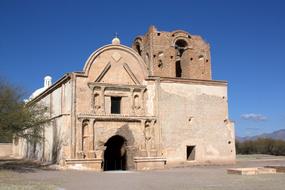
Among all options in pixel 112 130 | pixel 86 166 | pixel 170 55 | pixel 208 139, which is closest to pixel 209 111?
pixel 208 139

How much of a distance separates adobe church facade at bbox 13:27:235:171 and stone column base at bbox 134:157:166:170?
0.06 metres

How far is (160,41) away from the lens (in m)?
27.3

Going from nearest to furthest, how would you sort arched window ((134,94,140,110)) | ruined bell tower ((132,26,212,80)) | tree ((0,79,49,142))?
1. tree ((0,79,49,142))
2. arched window ((134,94,140,110))
3. ruined bell tower ((132,26,212,80))

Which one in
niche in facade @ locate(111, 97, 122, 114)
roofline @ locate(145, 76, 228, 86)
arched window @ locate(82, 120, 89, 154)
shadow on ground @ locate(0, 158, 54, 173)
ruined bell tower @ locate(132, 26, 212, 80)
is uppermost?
ruined bell tower @ locate(132, 26, 212, 80)

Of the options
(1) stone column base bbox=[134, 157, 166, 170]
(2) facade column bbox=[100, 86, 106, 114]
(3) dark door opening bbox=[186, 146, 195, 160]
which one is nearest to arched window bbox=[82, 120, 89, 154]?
(2) facade column bbox=[100, 86, 106, 114]

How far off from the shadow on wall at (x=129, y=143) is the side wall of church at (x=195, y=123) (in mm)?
1960

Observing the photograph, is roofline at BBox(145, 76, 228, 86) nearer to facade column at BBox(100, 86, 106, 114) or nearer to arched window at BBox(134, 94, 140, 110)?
arched window at BBox(134, 94, 140, 110)

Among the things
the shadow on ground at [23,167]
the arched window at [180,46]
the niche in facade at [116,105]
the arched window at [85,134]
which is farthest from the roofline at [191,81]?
the shadow on ground at [23,167]

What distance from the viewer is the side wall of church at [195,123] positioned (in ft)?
79.2

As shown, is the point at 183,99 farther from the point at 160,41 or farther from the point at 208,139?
the point at 160,41

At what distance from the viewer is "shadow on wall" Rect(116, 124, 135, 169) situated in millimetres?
22922

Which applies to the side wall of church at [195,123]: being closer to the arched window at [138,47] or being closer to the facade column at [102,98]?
the facade column at [102,98]

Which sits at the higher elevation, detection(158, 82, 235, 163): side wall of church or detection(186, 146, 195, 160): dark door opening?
detection(158, 82, 235, 163): side wall of church

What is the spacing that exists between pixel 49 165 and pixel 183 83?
9.88 metres
